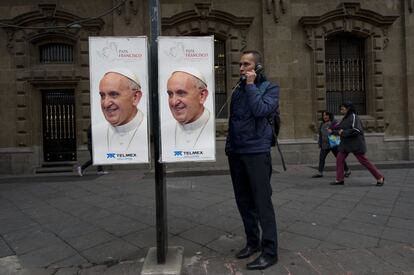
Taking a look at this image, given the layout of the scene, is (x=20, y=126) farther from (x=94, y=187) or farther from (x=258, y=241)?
(x=258, y=241)

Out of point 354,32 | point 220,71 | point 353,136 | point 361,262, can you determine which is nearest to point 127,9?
point 220,71

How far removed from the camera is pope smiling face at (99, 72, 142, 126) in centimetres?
355

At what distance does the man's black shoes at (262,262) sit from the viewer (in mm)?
3653

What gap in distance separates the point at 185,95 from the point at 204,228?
2.32 meters

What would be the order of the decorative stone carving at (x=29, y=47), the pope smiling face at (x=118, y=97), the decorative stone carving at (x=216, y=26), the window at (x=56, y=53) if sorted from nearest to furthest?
the pope smiling face at (x=118, y=97) → the decorative stone carving at (x=29, y=47) → the decorative stone carving at (x=216, y=26) → the window at (x=56, y=53)

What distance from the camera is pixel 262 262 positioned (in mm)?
3682

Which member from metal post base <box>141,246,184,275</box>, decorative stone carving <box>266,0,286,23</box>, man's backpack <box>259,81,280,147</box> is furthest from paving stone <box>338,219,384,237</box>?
decorative stone carving <box>266,0,286,23</box>

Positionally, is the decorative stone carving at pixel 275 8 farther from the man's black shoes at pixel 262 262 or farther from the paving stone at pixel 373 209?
the man's black shoes at pixel 262 262

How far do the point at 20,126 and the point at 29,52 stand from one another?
2.66m

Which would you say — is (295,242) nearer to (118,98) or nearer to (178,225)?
(178,225)

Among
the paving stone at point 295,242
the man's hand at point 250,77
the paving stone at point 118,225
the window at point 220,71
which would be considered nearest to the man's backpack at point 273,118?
the man's hand at point 250,77

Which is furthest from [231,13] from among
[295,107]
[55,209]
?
[55,209]

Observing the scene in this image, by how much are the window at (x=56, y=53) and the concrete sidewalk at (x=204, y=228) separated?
605cm

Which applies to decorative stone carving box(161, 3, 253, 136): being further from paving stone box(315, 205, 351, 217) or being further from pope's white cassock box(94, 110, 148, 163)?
pope's white cassock box(94, 110, 148, 163)
